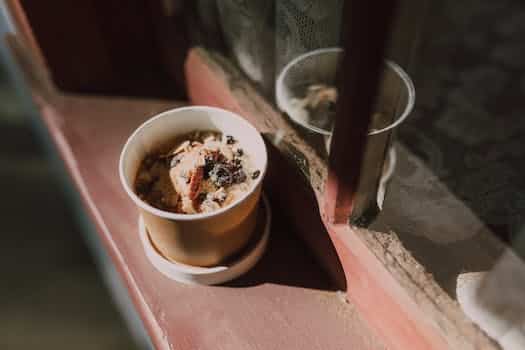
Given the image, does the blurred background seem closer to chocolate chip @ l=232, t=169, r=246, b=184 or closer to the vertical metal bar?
chocolate chip @ l=232, t=169, r=246, b=184

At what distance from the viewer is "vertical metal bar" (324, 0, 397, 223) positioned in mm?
333

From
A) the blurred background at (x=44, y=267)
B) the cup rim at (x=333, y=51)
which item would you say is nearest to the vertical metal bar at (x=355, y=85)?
the cup rim at (x=333, y=51)

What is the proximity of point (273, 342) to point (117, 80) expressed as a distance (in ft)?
1.50

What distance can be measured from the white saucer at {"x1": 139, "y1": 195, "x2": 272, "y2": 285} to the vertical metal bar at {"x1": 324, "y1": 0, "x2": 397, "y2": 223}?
0.45 feet

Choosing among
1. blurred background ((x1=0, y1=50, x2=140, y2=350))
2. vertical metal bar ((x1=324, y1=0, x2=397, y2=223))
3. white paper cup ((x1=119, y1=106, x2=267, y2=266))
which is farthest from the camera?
blurred background ((x1=0, y1=50, x2=140, y2=350))

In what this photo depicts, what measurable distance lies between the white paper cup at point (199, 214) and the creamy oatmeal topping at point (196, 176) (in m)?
0.01

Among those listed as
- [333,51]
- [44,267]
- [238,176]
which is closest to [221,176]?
[238,176]

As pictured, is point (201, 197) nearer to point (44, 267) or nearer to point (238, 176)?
point (238, 176)

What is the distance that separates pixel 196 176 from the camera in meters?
0.54

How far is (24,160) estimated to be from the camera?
1.34 meters

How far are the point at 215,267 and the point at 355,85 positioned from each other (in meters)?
0.28

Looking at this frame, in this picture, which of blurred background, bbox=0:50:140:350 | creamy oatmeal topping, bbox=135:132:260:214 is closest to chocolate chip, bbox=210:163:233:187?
creamy oatmeal topping, bbox=135:132:260:214

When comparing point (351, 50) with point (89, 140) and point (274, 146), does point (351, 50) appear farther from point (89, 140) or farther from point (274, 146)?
point (89, 140)

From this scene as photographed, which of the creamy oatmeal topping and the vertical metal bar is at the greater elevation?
the vertical metal bar
